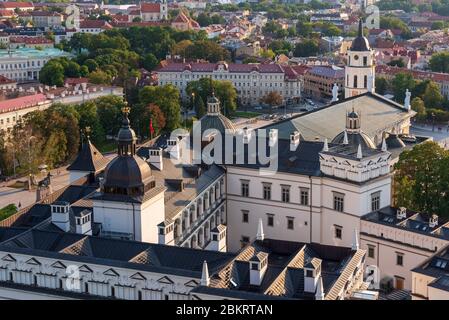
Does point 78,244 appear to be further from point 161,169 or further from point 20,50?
point 20,50

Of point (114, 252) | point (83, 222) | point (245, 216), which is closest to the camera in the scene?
point (114, 252)

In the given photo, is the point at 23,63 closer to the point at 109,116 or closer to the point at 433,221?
the point at 109,116

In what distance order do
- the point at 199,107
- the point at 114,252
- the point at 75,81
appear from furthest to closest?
the point at 75,81, the point at 199,107, the point at 114,252

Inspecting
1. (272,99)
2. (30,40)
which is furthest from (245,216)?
(30,40)

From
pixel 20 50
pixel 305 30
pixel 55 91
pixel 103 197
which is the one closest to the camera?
Result: pixel 103 197

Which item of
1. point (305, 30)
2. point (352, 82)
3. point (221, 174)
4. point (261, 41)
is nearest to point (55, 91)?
point (352, 82)

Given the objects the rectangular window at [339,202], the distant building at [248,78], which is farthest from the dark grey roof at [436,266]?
the distant building at [248,78]

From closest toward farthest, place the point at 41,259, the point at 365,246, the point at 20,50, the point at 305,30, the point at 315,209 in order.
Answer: the point at 41,259, the point at 365,246, the point at 315,209, the point at 20,50, the point at 305,30
